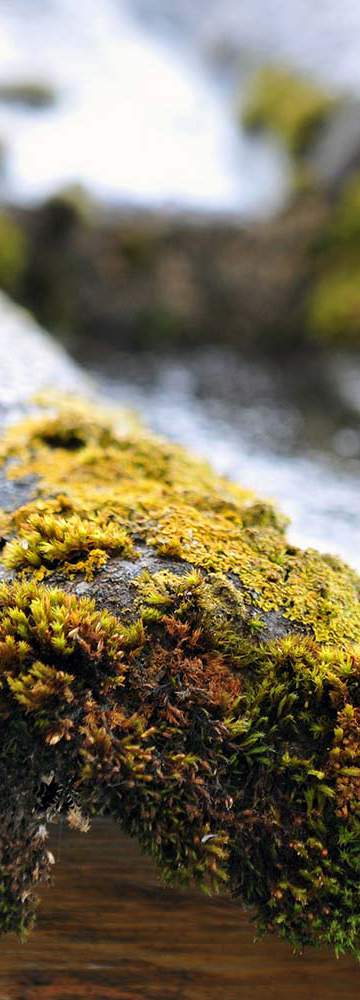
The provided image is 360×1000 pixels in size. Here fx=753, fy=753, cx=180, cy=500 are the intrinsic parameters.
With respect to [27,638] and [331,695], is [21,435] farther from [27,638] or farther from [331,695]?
[331,695]

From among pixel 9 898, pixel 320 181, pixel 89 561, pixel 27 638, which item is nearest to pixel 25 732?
pixel 27 638

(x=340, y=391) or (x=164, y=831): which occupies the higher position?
(x=340, y=391)

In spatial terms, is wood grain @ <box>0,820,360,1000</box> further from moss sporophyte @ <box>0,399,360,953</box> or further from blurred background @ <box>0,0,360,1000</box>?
moss sporophyte @ <box>0,399,360,953</box>

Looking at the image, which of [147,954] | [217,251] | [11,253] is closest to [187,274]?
[217,251]

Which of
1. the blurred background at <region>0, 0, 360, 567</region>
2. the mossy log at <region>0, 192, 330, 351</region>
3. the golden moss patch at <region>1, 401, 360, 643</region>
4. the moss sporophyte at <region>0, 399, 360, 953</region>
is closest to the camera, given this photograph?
the moss sporophyte at <region>0, 399, 360, 953</region>

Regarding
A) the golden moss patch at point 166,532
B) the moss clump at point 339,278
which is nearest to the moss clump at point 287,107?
the moss clump at point 339,278

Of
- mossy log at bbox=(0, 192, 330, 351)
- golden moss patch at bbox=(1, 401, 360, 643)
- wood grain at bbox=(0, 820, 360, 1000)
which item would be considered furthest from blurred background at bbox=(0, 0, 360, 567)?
wood grain at bbox=(0, 820, 360, 1000)
